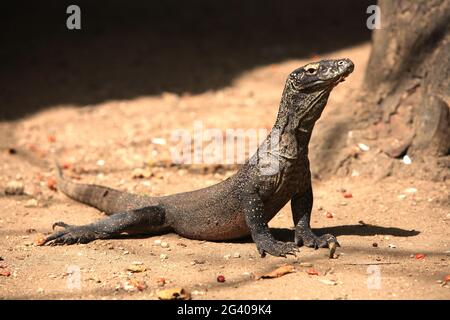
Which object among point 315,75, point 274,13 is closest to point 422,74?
point 315,75

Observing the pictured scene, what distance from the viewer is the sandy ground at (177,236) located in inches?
228

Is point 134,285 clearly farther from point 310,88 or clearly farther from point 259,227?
point 310,88

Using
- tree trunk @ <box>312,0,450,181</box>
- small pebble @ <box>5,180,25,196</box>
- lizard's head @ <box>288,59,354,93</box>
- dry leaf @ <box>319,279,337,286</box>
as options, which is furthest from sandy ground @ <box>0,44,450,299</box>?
lizard's head @ <box>288,59,354,93</box>

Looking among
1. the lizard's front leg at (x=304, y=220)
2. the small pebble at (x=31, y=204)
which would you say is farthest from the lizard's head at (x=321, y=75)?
the small pebble at (x=31, y=204)

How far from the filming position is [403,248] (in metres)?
6.62

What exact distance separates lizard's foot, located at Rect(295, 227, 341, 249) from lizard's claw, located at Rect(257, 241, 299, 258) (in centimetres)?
20

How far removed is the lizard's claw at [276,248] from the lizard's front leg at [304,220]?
8.9 inches

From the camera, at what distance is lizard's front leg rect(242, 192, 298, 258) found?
21.4 ft

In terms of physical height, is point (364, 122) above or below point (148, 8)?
below

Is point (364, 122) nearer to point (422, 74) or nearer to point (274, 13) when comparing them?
point (422, 74)

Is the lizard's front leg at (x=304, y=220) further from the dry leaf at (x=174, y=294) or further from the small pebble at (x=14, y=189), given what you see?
the small pebble at (x=14, y=189)

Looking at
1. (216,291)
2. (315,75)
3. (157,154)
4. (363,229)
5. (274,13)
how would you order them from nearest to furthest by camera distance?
(216,291), (315,75), (363,229), (157,154), (274,13)

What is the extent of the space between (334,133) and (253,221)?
311 cm

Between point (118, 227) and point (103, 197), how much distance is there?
1.04 meters
